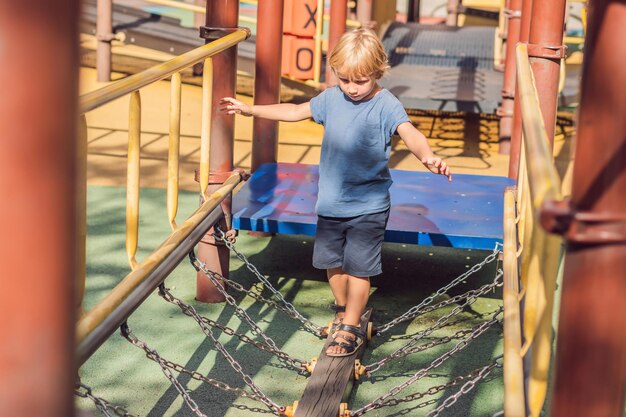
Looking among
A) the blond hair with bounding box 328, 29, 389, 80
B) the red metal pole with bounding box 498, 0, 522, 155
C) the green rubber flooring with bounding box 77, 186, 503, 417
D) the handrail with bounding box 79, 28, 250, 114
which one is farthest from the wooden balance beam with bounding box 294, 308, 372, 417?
the red metal pole with bounding box 498, 0, 522, 155

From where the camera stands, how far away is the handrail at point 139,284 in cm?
276

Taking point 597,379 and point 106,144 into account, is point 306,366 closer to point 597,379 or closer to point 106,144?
point 597,379

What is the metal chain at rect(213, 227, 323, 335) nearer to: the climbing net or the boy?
the climbing net

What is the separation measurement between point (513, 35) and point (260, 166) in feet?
10.2

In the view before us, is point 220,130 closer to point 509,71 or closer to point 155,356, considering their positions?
point 155,356

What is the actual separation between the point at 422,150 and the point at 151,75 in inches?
39.3

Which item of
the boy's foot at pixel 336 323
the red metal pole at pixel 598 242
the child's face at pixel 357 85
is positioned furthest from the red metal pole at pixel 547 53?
the red metal pole at pixel 598 242

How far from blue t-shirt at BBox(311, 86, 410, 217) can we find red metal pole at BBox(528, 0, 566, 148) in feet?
2.60

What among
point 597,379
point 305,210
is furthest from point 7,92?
point 305,210

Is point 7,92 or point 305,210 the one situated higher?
point 7,92

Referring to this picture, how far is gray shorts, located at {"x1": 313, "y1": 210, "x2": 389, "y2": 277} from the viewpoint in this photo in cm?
399

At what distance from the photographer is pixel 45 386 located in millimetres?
836

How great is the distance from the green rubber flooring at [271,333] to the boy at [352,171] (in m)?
0.30

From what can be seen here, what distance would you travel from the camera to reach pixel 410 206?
521 cm
